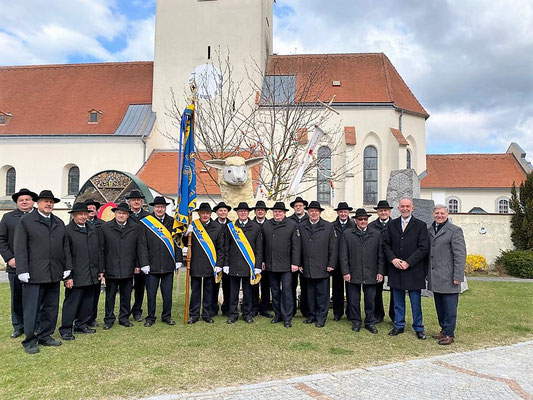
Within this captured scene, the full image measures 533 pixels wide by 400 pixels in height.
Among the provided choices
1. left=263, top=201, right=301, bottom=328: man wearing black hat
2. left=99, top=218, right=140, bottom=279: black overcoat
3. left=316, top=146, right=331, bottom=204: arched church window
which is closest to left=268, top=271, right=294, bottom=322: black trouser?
left=263, top=201, right=301, bottom=328: man wearing black hat

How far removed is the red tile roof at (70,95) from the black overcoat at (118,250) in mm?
21512

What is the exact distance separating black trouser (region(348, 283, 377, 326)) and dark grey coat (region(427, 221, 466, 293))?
94cm

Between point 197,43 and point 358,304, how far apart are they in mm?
24340

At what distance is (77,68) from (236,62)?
1245 centimetres

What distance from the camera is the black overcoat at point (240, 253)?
23.8 feet

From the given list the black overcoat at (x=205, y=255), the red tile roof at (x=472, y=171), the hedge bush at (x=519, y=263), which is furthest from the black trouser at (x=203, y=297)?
the red tile roof at (x=472, y=171)

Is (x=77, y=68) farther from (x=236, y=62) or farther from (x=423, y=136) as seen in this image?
(x=423, y=136)

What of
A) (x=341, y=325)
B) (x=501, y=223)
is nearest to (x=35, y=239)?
(x=341, y=325)

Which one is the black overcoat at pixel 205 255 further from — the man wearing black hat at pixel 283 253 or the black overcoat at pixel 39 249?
the black overcoat at pixel 39 249

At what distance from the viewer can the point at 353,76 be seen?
92.0 feet

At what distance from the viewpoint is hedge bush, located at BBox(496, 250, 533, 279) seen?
51.9ft

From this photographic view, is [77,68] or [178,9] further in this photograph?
[77,68]

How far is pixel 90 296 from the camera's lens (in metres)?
6.71

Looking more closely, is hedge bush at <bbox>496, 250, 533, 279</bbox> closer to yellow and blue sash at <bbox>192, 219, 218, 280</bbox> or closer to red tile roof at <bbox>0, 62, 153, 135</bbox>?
yellow and blue sash at <bbox>192, 219, 218, 280</bbox>
